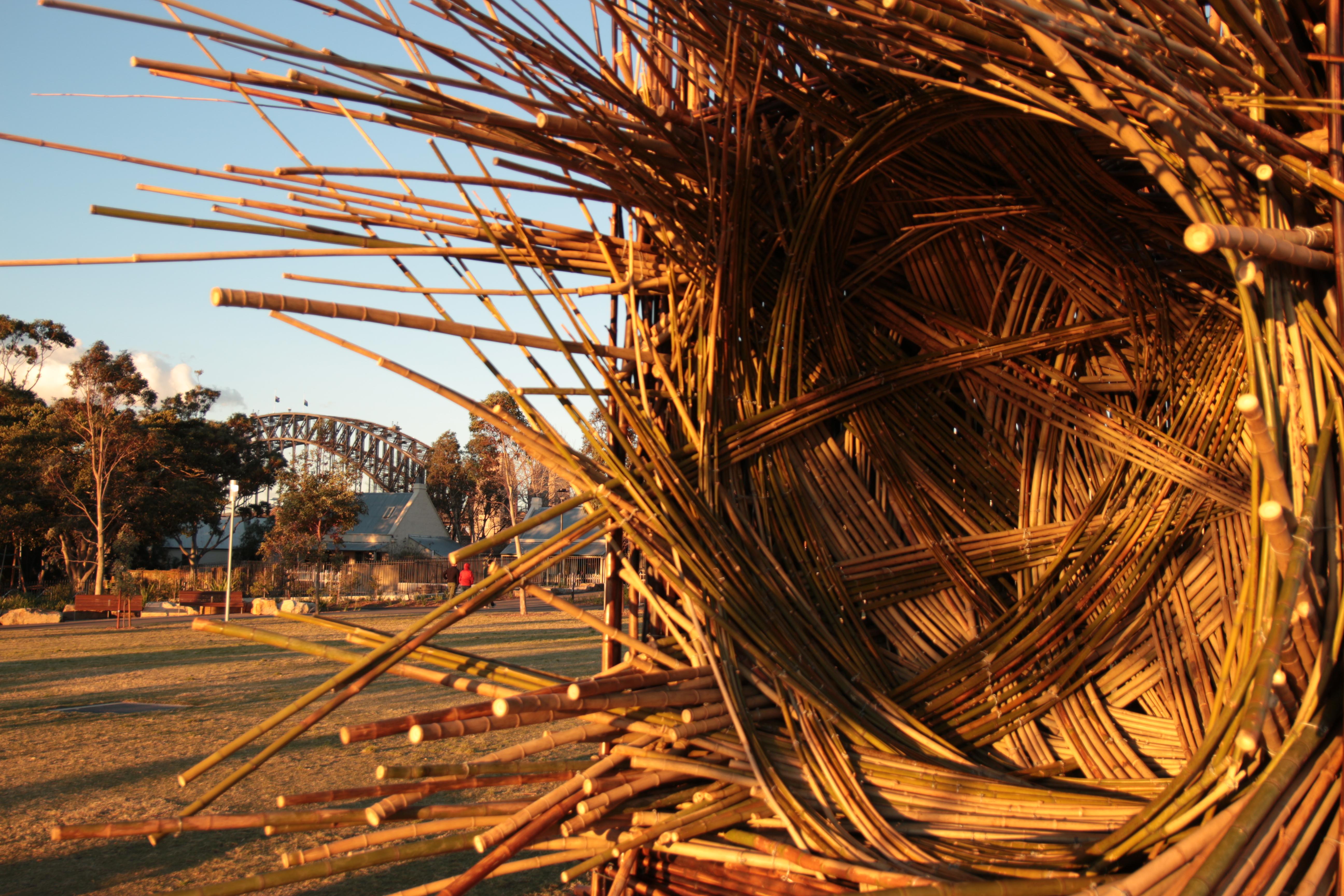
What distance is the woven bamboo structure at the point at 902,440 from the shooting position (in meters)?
0.87

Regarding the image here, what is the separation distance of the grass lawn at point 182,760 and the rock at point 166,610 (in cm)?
633

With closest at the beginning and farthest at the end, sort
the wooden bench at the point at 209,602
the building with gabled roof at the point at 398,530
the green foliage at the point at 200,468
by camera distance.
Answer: the wooden bench at the point at 209,602 → the green foliage at the point at 200,468 → the building with gabled roof at the point at 398,530

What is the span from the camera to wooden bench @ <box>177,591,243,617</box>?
16.0m

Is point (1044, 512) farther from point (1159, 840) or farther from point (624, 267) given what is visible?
point (624, 267)

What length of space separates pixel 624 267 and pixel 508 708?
0.96 metres

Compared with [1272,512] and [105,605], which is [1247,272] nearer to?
[1272,512]

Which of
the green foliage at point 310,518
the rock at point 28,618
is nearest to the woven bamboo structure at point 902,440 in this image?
the rock at point 28,618

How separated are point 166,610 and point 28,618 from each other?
2.70 meters

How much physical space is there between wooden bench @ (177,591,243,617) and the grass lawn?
6127mm

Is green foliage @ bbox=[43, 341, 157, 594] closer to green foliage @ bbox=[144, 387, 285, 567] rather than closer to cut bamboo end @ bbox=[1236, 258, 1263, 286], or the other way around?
green foliage @ bbox=[144, 387, 285, 567]

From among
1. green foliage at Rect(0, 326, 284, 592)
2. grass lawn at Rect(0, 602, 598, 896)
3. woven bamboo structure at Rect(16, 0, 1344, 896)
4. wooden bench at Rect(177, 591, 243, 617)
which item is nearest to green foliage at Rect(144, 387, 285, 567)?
green foliage at Rect(0, 326, 284, 592)

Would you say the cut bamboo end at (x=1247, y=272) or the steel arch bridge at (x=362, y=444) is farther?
the steel arch bridge at (x=362, y=444)

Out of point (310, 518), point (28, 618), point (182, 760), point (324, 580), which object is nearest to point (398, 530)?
point (324, 580)

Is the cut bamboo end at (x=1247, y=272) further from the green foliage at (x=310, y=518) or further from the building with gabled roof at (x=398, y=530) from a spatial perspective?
the building with gabled roof at (x=398, y=530)
